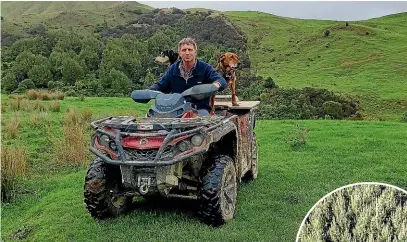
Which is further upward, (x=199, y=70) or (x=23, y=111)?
(x=199, y=70)

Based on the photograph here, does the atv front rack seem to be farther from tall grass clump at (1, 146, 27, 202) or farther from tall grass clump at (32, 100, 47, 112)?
tall grass clump at (32, 100, 47, 112)

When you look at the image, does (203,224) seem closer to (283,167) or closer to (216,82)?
(216,82)

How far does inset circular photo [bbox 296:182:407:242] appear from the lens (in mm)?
2662

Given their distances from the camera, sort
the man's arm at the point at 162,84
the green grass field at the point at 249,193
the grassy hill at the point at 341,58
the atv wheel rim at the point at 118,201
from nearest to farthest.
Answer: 1. the green grass field at the point at 249,193
2. the atv wheel rim at the point at 118,201
3. the man's arm at the point at 162,84
4. the grassy hill at the point at 341,58

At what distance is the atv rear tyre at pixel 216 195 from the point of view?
20.7 ft

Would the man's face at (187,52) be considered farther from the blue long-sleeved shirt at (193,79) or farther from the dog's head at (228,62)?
the dog's head at (228,62)

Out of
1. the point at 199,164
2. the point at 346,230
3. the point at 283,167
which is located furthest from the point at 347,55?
the point at 346,230

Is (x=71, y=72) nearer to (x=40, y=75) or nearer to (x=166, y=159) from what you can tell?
(x=40, y=75)

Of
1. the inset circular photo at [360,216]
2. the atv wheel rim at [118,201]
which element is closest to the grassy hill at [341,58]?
the atv wheel rim at [118,201]

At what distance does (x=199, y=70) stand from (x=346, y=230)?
16.7ft

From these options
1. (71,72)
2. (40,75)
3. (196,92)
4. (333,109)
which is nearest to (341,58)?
(71,72)

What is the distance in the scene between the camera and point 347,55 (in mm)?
58594

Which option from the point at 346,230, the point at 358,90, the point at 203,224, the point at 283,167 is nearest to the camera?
the point at 346,230

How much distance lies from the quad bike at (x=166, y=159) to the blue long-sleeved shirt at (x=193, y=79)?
0.36 m
